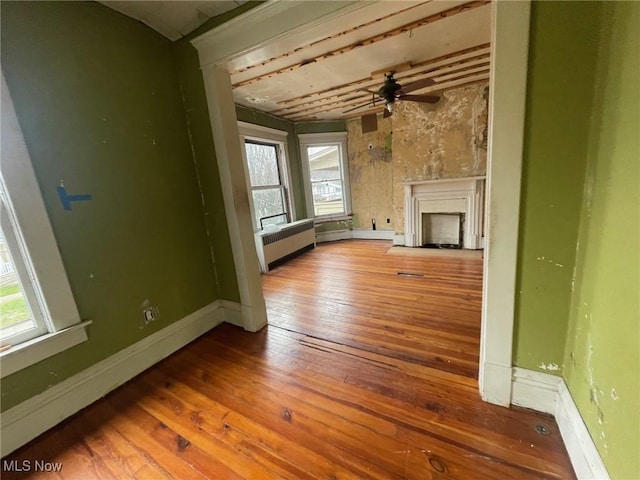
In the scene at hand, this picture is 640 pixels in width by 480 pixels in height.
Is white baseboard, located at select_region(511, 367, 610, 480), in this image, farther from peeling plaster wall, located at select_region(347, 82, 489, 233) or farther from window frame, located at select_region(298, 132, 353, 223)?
window frame, located at select_region(298, 132, 353, 223)

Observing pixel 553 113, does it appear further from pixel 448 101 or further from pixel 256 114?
pixel 256 114

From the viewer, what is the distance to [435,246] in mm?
4375

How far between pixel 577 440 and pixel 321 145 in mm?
4975

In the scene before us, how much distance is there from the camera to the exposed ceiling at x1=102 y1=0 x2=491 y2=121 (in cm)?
159

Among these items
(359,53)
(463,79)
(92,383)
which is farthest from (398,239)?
(92,383)

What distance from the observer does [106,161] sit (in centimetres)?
160

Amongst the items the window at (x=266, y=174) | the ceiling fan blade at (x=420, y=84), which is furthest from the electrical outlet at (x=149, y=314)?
the ceiling fan blade at (x=420, y=84)

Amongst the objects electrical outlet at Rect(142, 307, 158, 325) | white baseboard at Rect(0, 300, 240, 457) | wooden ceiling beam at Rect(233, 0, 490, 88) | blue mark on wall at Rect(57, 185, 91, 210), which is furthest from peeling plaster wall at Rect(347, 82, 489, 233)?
blue mark on wall at Rect(57, 185, 91, 210)

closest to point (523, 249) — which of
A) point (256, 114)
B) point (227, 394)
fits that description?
point (227, 394)

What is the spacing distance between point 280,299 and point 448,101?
12.3 ft

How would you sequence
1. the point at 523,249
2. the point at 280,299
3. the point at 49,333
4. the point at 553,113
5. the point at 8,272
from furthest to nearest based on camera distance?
the point at 280,299 → the point at 49,333 → the point at 8,272 → the point at 523,249 → the point at 553,113

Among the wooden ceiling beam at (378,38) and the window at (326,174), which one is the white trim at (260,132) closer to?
the window at (326,174)

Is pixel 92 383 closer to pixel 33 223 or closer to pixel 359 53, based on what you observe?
pixel 33 223

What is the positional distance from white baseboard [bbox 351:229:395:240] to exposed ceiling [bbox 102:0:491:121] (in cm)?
236
